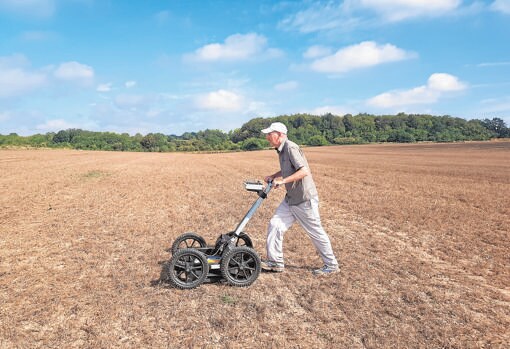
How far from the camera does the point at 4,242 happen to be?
25.5ft

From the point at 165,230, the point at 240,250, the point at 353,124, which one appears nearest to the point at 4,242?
the point at 165,230

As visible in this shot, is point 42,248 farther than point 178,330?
Yes

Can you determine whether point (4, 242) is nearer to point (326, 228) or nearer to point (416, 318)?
point (326, 228)

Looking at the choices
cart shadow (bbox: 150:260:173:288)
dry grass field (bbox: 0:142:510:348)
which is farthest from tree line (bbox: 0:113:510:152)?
cart shadow (bbox: 150:260:173:288)

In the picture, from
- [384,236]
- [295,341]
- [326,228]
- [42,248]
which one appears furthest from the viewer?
[326,228]

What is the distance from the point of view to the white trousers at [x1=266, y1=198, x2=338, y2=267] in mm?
5410

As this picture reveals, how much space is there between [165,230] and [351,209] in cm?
639

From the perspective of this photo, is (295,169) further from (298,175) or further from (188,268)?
(188,268)

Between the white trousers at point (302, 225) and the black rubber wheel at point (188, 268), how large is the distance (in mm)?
1160

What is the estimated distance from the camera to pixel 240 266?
5.28 meters

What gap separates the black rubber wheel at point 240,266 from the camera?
5160mm

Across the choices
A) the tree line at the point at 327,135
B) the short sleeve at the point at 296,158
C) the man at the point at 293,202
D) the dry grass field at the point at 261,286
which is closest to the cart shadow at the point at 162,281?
the dry grass field at the point at 261,286

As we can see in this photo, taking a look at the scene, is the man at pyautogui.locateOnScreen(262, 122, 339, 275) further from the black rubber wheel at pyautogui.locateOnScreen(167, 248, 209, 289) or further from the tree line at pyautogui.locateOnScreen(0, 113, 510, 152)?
the tree line at pyautogui.locateOnScreen(0, 113, 510, 152)

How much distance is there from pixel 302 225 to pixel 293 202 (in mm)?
436
